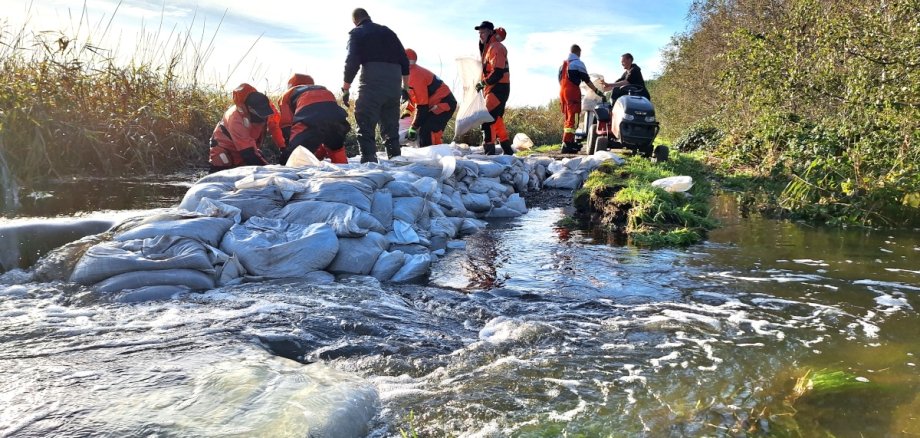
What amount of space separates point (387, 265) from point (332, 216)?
0.51 meters

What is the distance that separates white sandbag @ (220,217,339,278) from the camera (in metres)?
3.63

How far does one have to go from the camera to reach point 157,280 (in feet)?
10.7

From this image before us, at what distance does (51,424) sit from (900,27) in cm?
604

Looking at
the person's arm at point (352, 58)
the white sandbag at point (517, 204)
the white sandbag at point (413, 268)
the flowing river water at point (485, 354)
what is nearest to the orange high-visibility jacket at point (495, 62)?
the white sandbag at point (517, 204)

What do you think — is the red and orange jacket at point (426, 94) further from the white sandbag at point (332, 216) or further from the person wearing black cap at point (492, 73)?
the white sandbag at point (332, 216)

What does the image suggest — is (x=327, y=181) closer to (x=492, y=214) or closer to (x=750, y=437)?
(x=492, y=214)

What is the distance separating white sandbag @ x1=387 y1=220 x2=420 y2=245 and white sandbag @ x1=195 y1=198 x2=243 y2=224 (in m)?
0.96

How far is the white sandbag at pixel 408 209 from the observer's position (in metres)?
4.64

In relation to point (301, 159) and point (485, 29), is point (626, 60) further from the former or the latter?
point (301, 159)

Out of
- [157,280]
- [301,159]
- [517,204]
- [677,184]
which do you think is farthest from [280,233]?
[677,184]

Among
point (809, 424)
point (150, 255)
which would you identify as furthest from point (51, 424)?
point (809, 424)

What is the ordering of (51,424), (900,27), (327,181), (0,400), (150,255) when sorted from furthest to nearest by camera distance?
(900,27), (327,181), (150,255), (0,400), (51,424)

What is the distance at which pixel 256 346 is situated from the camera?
259cm

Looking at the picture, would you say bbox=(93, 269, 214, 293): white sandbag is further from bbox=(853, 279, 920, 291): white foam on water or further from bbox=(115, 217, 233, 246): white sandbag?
bbox=(853, 279, 920, 291): white foam on water
